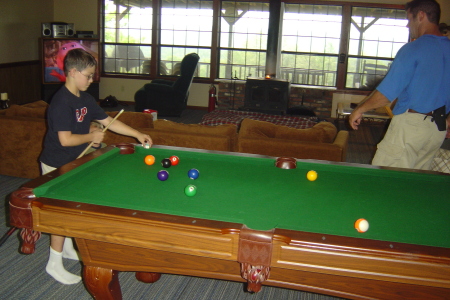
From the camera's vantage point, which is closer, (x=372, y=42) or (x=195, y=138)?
(x=195, y=138)

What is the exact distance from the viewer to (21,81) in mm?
8734

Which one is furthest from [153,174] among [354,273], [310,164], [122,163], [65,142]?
[354,273]

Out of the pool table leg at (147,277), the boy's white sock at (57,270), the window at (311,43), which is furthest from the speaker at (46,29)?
the pool table leg at (147,277)

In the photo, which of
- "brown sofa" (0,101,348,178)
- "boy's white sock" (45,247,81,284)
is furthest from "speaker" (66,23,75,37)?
"boy's white sock" (45,247,81,284)

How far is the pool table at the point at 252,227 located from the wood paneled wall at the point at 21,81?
6.89 m

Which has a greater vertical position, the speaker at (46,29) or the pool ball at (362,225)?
the speaker at (46,29)

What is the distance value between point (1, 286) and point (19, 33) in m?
7.34

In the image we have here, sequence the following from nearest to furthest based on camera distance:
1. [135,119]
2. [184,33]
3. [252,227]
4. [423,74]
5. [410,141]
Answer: [252,227] < [423,74] < [410,141] < [135,119] < [184,33]

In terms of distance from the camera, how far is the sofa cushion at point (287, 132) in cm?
387

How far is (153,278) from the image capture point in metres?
2.76

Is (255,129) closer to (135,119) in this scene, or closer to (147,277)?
(135,119)

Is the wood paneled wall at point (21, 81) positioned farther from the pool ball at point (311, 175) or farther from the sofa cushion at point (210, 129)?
the pool ball at point (311, 175)

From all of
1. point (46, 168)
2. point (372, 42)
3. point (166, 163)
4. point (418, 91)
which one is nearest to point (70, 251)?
point (46, 168)

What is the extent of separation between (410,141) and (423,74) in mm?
460
